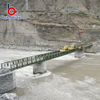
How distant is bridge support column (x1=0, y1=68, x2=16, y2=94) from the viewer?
11499 millimetres

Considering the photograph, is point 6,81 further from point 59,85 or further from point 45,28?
point 45,28

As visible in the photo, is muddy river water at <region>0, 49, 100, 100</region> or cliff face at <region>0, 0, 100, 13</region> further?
cliff face at <region>0, 0, 100, 13</region>

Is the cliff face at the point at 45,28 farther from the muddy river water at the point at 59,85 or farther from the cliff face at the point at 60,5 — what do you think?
the muddy river water at the point at 59,85

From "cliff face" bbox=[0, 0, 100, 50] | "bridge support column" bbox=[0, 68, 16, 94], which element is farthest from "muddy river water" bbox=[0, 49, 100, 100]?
"cliff face" bbox=[0, 0, 100, 50]

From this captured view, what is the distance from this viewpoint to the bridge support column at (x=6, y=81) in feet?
37.7

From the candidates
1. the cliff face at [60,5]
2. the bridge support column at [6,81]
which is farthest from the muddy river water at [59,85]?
the cliff face at [60,5]

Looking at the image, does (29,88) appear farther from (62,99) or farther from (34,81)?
(62,99)

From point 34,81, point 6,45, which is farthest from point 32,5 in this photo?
point 34,81

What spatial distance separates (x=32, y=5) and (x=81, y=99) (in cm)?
4766

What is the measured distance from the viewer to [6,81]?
38.7ft

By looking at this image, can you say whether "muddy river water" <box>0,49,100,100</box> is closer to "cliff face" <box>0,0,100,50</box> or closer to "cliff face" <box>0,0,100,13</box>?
"cliff face" <box>0,0,100,50</box>

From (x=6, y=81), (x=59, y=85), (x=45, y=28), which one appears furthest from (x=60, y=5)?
(x=6, y=81)

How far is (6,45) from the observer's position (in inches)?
1663

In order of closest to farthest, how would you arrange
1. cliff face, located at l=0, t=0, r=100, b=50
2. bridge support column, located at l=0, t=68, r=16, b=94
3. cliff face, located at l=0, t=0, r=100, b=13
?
bridge support column, located at l=0, t=68, r=16, b=94 → cliff face, located at l=0, t=0, r=100, b=50 → cliff face, located at l=0, t=0, r=100, b=13
